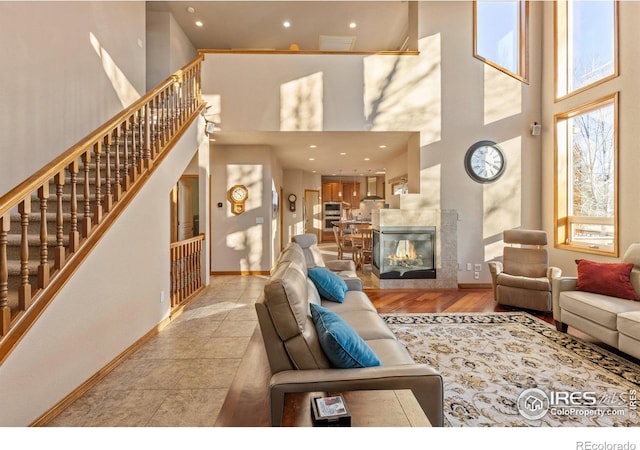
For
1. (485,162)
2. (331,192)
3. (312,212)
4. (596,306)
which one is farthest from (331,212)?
(596,306)

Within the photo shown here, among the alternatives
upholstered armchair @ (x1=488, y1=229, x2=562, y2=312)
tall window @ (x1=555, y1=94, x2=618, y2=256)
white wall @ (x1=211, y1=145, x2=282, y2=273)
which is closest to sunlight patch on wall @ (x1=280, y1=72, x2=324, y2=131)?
white wall @ (x1=211, y1=145, x2=282, y2=273)

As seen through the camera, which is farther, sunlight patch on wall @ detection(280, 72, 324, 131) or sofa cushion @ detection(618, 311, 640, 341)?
sunlight patch on wall @ detection(280, 72, 324, 131)

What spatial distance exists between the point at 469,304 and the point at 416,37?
4352mm

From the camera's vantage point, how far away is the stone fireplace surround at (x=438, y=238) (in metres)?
5.40

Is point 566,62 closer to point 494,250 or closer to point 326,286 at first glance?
point 494,250

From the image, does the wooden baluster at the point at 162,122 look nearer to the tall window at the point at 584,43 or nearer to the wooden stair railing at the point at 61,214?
the wooden stair railing at the point at 61,214

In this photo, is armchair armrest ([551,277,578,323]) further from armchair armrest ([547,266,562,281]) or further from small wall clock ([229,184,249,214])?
small wall clock ([229,184,249,214])

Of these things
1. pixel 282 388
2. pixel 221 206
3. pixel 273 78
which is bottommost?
pixel 282 388

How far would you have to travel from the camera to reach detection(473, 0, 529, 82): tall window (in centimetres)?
540

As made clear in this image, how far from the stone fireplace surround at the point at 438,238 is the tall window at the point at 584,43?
2.56 meters

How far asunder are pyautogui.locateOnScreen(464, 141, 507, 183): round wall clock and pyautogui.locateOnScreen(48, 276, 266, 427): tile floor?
4216 mm

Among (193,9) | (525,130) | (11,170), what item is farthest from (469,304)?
(193,9)
